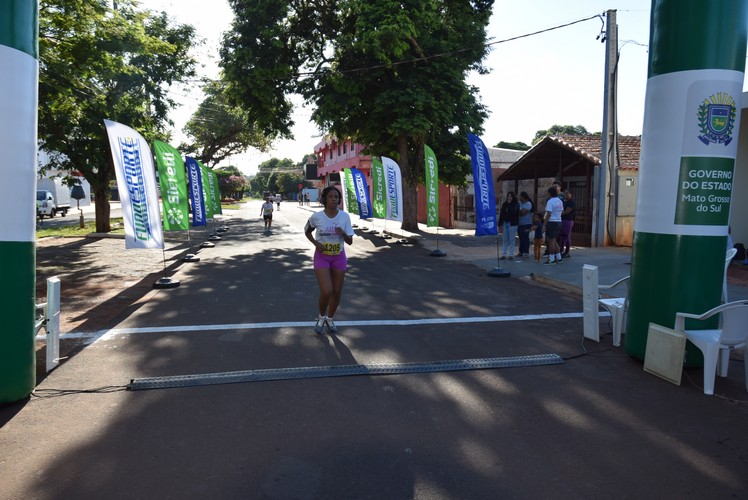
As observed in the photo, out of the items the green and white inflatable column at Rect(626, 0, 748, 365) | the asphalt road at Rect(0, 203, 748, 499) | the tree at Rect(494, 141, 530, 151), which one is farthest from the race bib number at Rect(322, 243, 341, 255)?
the tree at Rect(494, 141, 530, 151)

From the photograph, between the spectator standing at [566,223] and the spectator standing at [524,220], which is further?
the spectator standing at [524,220]

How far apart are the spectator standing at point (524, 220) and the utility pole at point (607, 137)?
122 inches

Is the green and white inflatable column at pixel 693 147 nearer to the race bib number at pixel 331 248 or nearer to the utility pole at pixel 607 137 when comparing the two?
the race bib number at pixel 331 248

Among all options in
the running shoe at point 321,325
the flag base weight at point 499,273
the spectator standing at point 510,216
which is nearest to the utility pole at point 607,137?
the spectator standing at point 510,216

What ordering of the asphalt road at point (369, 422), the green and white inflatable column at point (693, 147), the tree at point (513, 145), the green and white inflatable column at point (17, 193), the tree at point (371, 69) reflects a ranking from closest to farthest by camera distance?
the asphalt road at point (369, 422), the green and white inflatable column at point (17, 193), the green and white inflatable column at point (693, 147), the tree at point (371, 69), the tree at point (513, 145)

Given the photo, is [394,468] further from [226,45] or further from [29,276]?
[226,45]

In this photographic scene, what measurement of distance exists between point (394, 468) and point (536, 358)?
2.88m

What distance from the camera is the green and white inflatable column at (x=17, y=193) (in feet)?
14.0

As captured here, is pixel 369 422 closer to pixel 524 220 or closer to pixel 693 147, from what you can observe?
pixel 693 147

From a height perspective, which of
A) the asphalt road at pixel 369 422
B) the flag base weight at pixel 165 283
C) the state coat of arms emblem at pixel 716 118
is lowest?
the asphalt road at pixel 369 422

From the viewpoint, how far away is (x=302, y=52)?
22016 millimetres

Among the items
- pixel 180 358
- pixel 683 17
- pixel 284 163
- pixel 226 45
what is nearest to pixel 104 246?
pixel 226 45

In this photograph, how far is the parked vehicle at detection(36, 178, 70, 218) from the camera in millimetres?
35906

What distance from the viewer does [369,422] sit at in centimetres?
424
